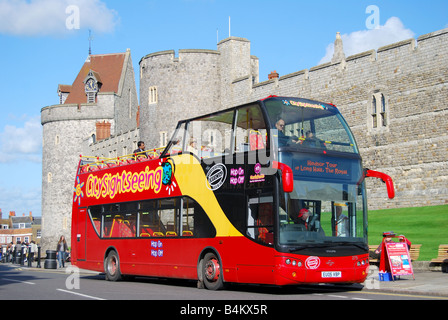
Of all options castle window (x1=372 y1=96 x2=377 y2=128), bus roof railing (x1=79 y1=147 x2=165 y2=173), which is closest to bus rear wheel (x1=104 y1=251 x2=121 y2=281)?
bus roof railing (x1=79 y1=147 x2=165 y2=173)

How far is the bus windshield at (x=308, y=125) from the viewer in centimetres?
1271

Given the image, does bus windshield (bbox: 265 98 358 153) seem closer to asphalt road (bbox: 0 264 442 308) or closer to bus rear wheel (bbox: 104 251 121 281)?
asphalt road (bbox: 0 264 442 308)

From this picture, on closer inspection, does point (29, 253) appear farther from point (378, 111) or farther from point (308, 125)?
point (308, 125)

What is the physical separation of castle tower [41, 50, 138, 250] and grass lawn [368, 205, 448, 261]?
1609 inches

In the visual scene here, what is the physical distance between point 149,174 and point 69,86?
59.7 m

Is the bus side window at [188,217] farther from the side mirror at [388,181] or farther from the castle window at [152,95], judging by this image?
the castle window at [152,95]

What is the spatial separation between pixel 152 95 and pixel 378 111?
60.0 feet

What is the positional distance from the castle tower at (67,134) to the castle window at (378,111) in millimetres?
37904

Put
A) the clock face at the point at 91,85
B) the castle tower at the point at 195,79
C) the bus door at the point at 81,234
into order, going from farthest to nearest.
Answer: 1. the clock face at the point at 91,85
2. the castle tower at the point at 195,79
3. the bus door at the point at 81,234

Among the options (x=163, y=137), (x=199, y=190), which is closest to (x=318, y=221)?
(x=199, y=190)

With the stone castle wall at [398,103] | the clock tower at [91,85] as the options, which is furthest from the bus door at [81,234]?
the clock tower at [91,85]

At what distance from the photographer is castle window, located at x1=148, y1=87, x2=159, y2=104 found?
A: 1726 inches
